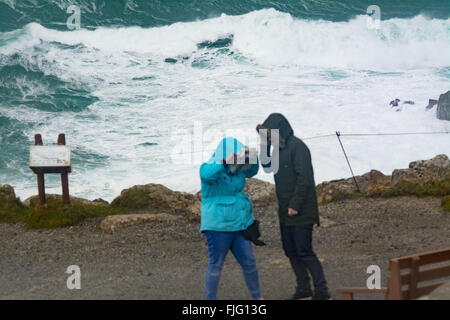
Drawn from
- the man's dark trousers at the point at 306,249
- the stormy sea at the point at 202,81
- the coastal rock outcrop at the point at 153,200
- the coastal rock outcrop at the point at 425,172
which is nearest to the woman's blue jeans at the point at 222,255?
the man's dark trousers at the point at 306,249

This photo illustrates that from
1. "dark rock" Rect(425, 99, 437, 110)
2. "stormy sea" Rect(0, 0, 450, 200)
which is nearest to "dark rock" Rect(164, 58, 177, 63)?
"stormy sea" Rect(0, 0, 450, 200)

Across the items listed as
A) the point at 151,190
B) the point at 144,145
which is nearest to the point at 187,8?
the point at 144,145

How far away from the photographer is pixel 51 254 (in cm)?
880

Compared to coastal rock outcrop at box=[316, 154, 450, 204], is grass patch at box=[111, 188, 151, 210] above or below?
below

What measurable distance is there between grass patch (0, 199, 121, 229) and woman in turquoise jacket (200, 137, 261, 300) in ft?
17.0

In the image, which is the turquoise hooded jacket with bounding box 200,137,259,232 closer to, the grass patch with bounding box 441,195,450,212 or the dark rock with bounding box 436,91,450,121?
the grass patch with bounding box 441,195,450,212

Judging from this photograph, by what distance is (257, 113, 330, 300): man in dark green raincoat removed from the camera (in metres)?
5.64

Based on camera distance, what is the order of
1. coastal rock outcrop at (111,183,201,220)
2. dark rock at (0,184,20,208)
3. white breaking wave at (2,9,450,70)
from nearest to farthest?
1. dark rock at (0,184,20,208)
2. coastal rock outcrop at (111,183,201,220)
3. white breaking wave at (2,9,450,70)

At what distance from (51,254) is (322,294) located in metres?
4.38

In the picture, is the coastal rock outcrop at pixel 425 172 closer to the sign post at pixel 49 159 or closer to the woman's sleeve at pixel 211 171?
the sign post at pixel 49 159

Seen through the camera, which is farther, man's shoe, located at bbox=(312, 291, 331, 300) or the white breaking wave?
the white breaking wave

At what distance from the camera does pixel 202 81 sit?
23766 millimetres

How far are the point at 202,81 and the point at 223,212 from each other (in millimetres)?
18594

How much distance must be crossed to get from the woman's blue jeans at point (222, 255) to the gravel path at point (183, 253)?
810 mm
